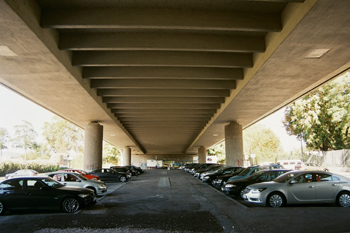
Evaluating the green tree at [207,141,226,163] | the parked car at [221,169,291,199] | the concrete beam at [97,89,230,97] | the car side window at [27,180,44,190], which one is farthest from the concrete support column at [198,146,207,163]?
the car side window at [27,180,44,190]

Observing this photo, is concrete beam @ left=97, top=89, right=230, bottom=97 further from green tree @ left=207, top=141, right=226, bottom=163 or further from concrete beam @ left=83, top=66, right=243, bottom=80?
green tree @ left=207, top=141, right=226, bottom=163

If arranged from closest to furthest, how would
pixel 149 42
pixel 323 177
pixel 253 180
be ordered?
1. pixel 149 42
2. pixel 323 177
3. pixel 253 180

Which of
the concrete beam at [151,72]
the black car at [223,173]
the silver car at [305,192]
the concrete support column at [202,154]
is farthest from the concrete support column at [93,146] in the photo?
the concrete support column at [202,154]

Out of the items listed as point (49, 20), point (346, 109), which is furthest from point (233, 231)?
point (346, 109)

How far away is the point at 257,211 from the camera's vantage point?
965cm

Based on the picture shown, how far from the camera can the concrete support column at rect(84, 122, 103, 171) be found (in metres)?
25.1

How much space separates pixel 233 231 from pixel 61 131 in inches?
3434

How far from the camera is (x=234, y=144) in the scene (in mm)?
26172

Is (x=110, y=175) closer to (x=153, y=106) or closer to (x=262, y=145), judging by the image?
(x=153, y=106)

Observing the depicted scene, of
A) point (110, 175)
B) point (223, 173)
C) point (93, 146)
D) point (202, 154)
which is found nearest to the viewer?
point (223, 173)

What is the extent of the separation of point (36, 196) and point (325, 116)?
119 ft

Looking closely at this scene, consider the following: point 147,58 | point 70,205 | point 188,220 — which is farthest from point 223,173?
point 70,205

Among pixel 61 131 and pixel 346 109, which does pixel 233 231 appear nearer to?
pixel 346 109

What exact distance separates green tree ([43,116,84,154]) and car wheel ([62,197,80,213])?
79.9 metres
